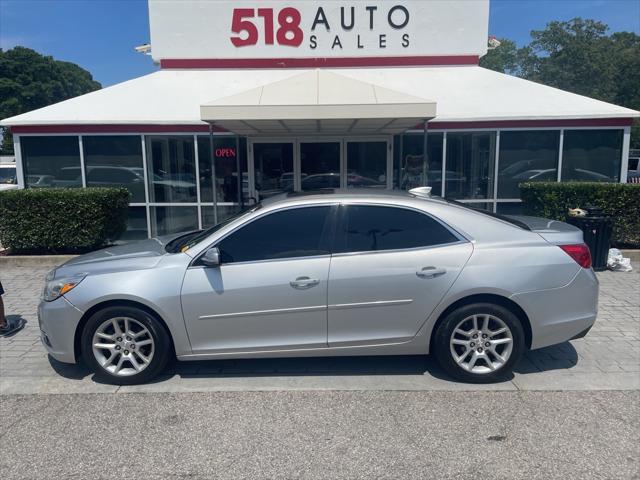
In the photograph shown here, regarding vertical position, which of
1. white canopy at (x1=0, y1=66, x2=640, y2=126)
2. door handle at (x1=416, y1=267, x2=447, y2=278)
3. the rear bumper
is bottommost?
the rear bumper

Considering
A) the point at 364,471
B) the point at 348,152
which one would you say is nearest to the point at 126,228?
the point at 348,152

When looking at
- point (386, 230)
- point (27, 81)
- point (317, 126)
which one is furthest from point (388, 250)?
point (27, 81)

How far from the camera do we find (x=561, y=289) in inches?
170

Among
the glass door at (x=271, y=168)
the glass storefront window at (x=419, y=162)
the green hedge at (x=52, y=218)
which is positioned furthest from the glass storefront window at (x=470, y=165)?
the green hedge at (x=52, y=218)

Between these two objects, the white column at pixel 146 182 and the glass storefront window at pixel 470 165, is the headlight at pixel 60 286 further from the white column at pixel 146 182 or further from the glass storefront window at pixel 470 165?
the glass storefront window at pixel 470 165

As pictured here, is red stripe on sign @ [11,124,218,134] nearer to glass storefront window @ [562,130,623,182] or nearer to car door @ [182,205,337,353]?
car door @ [182,205,337,353]

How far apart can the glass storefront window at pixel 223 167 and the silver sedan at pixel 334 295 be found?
6675 millimetres

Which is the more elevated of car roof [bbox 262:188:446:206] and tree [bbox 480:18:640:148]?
tree [bbox 480:18:640:148]

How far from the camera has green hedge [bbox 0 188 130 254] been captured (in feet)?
30.2

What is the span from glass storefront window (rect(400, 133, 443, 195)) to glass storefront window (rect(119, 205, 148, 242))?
5625 millimetres

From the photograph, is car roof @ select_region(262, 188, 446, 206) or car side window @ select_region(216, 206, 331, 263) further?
car roof @ select_region(262, 188, 446, 206)

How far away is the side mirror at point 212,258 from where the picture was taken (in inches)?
166

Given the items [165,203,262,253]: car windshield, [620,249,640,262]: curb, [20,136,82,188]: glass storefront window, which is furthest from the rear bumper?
[20,136,82,188]: glass storefront window

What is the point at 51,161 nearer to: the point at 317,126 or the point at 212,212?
the point at 212,212
